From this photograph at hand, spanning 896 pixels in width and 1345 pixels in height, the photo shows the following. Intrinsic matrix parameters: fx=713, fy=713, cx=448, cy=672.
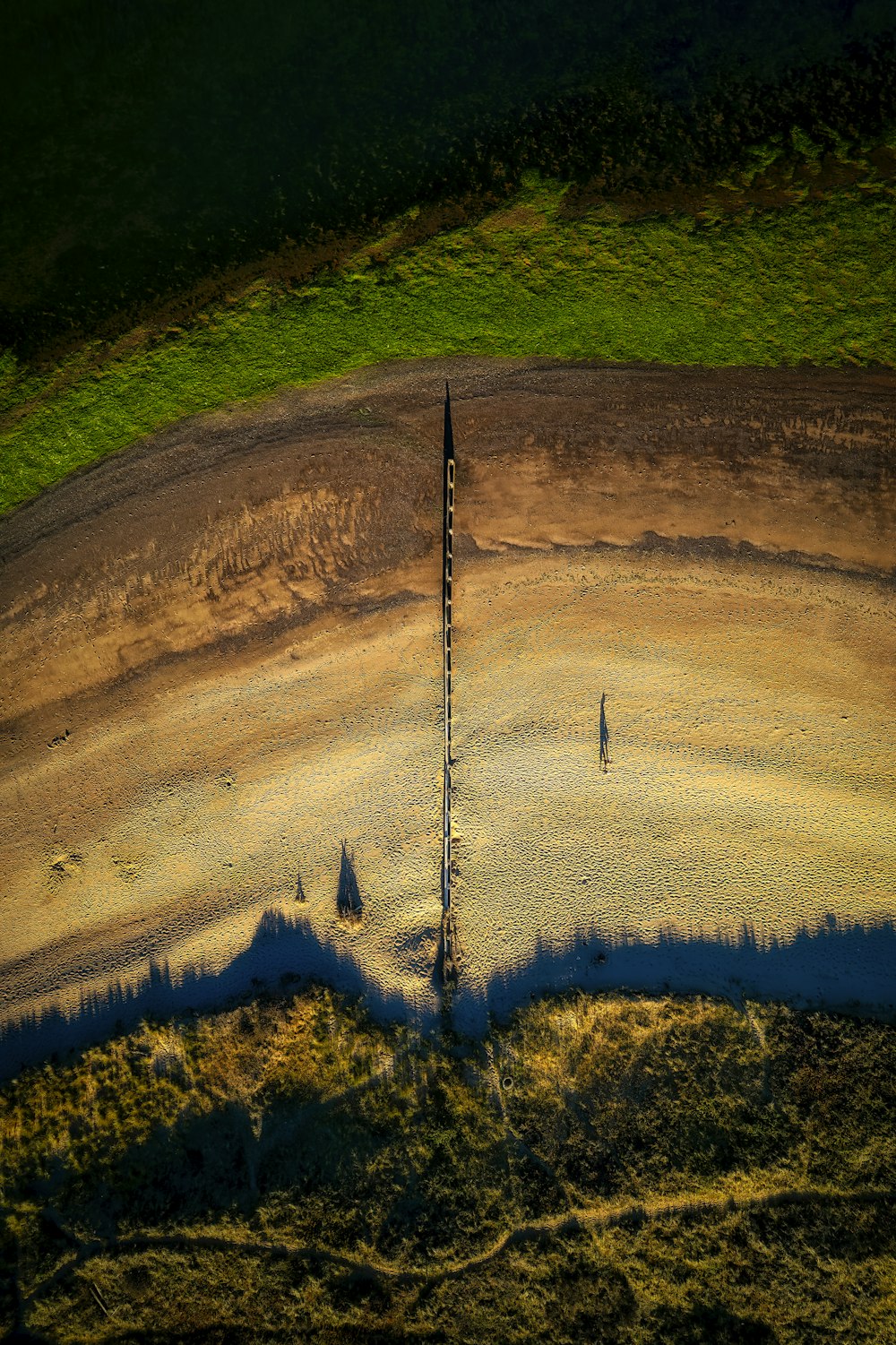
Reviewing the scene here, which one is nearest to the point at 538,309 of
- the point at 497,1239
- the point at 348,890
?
the point at 348,890

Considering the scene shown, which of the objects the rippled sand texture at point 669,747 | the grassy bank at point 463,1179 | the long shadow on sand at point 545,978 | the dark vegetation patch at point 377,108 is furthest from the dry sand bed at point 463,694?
the dark vegetation patch at point 377,108

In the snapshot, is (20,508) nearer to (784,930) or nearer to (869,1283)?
(784,930)

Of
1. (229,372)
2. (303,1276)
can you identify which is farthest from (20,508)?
(303,1276)

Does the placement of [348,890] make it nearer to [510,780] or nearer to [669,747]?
[510,780]

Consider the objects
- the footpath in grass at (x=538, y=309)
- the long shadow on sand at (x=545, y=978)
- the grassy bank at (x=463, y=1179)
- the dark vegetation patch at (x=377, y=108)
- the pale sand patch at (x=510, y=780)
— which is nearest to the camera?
the grassy bank at (x=463, y=1179)

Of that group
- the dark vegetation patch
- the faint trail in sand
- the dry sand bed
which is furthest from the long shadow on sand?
the dark vegetation patch

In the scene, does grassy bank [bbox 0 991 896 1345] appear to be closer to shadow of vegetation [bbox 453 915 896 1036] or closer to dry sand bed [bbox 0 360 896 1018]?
shadow of vegetation [bbox 453 915 896 1036]

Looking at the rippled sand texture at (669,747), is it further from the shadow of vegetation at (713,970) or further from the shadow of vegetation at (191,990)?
the shadow of vegetation at (191,990)
